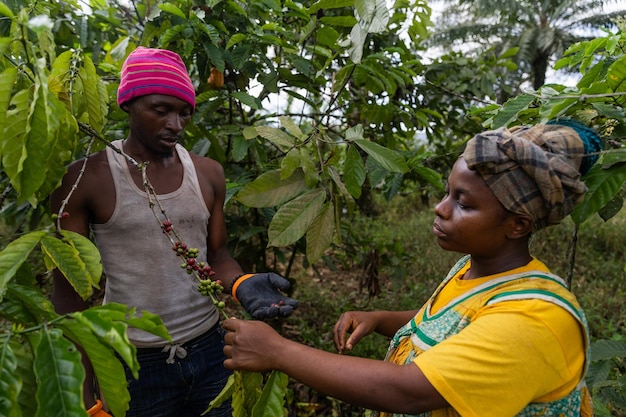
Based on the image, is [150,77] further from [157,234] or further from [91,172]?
[157,234]

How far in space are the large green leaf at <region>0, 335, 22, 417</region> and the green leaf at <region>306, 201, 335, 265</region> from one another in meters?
0.69

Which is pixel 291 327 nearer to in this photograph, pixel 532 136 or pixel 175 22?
pixel 175 22

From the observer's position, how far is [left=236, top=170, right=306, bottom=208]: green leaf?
3.82 ft

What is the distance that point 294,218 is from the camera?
3.83 feet

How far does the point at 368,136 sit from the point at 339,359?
6.84 feet

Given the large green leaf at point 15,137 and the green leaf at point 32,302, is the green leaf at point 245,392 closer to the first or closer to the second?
the green leaf at point 32,302

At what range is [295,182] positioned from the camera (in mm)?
1224

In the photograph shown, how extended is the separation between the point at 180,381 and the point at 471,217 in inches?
41.0

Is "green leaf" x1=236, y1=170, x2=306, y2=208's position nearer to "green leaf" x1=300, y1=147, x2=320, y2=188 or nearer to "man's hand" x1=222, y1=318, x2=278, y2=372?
"green leaf" x1=300, y1=147, x2=320, y2=188

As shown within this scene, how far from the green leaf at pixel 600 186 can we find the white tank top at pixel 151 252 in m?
1.05

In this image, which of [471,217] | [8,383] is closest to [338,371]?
[471,217]

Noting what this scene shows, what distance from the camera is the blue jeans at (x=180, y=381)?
140 cm

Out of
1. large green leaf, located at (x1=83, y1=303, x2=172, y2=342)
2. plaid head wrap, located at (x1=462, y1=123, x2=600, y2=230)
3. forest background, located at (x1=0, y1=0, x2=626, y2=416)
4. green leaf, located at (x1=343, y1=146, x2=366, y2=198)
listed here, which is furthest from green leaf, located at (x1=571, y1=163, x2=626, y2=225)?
large green leaf, located at (x1=83, y1=303, x2=172, y2=342)

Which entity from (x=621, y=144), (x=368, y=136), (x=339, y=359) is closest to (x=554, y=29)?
(x=368, y=136)
